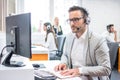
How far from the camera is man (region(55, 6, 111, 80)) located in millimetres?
1845

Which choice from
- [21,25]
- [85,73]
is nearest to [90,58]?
A: [85,73]

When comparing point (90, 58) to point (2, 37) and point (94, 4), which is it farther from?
point (94, 4)

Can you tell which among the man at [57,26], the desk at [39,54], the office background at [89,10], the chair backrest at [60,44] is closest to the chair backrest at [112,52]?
the desk at [39,54]

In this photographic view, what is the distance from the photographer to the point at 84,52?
2.03 m

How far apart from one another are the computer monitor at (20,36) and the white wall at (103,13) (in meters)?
5.06

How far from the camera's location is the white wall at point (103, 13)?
6695mm

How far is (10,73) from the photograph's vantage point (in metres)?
1.51

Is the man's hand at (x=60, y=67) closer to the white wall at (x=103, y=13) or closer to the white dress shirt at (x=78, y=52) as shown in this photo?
the white dress shirt at (x=78, y=52)

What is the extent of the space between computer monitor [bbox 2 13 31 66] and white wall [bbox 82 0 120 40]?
506cm

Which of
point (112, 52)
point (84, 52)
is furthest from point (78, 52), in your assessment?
point (112, 52)

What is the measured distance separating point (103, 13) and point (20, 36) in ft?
17.9

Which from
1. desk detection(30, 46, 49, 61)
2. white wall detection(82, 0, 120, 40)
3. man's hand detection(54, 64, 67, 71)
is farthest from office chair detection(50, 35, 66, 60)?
man's hand detection(54, 64, 67, 71)

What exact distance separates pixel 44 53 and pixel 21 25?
173 cm

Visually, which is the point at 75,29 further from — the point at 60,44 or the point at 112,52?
the point at 60,44
